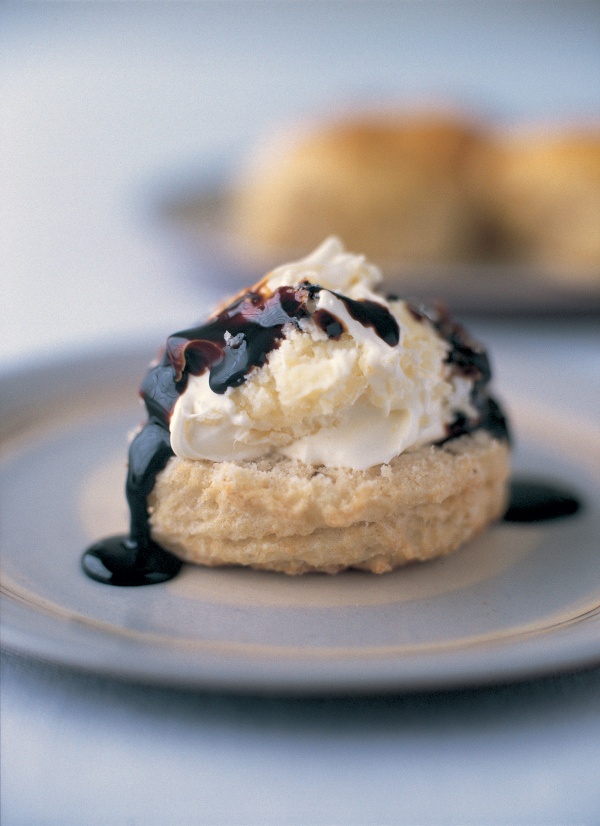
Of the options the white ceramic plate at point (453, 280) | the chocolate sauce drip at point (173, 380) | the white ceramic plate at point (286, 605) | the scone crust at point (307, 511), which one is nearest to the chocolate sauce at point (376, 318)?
the chocolate sauce drip at point (173, 380)

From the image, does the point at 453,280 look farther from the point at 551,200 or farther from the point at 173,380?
the point at 173,380

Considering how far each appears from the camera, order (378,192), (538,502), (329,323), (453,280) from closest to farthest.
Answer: (329,323) → (538,502) → (453,280) → (378,192)

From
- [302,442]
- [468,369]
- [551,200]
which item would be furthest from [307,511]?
[551,200]

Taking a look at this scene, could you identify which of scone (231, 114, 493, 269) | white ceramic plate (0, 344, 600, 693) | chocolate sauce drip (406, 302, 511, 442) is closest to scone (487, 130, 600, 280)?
scone (231, 114, 493, 269)

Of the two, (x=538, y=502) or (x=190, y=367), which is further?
(x=538, y=502)

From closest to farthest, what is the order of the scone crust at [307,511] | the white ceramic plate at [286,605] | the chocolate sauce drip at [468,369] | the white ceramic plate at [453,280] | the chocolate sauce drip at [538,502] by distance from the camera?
the white ceramic plate at [286,605] → the scone crust at [307,511] → the chocolate sauce drip at [468,369] → the chocolate sauce drip at [538,502] → the white ceramic plate at [453,280]

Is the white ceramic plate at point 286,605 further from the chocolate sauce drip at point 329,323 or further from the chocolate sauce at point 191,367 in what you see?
the chocolate sauce drip at point 329,323

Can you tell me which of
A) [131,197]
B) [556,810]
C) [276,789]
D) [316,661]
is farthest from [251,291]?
[131,197]

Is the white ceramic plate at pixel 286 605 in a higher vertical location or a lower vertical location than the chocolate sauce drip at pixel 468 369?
lower
